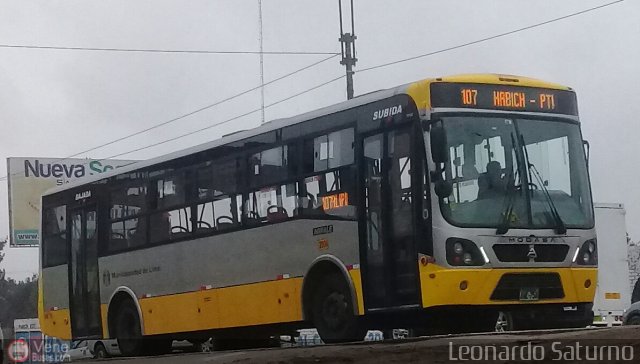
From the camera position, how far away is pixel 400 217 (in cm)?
1346

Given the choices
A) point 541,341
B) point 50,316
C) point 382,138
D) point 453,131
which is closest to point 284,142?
point 382,138

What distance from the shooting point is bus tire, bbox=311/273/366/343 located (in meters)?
14.1

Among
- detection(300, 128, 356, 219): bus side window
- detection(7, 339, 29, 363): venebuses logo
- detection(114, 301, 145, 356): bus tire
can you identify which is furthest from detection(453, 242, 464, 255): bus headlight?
detection(7, 339, 29, 363): venebuses logo

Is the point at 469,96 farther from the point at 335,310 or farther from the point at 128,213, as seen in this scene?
the point at 128,213

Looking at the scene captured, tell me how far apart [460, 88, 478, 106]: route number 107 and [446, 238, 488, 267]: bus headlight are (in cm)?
179

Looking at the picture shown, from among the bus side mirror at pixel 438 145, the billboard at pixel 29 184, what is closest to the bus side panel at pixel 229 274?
the bus side mirror at pixel 438 145

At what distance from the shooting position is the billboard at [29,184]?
52812 millimetres

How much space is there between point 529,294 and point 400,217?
1851 millimetres

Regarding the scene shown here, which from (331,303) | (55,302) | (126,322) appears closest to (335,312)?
(331,303)

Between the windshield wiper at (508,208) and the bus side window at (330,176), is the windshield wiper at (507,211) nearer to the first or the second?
the windshield wiper at (508,208)

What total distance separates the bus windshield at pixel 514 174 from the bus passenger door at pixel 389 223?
23.7 inches

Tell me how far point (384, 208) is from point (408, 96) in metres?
1.45

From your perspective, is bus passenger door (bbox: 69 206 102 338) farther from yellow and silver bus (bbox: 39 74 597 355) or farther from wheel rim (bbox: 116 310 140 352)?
yellow and silver bus (bbox: 39 74 597 355)

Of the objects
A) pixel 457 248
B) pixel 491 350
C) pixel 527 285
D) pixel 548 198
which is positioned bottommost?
pixel 491 350
